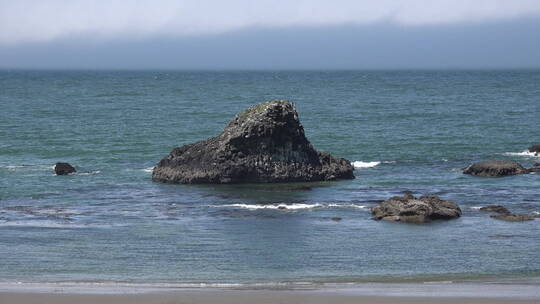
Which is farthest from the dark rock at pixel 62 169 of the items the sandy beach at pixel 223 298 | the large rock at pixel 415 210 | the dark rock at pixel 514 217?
the sandy beach at pixel 223 298

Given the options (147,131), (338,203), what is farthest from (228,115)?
(338,203)

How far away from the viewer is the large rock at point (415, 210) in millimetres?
37156

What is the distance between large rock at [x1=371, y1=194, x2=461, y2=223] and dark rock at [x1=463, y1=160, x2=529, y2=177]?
11814mm

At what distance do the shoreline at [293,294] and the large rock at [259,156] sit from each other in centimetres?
2093

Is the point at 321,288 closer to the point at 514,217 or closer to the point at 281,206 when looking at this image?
the point at 514,217

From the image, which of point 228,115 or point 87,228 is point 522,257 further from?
point 228,115

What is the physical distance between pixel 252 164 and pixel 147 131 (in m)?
33.4

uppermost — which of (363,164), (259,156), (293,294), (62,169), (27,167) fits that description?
(259,156)

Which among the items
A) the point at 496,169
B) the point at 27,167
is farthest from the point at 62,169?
the point at 496,169

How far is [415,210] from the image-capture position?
37281mm

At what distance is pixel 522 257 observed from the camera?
101 ft

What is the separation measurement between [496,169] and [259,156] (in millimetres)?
12211

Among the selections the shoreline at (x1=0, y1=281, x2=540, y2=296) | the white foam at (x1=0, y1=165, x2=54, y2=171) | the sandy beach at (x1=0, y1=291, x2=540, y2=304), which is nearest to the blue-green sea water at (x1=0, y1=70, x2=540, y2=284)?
the white foam at (x1=0, y1=165, x2=54, y2=171)

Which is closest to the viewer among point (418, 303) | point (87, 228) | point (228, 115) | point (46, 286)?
point (418, 303)
